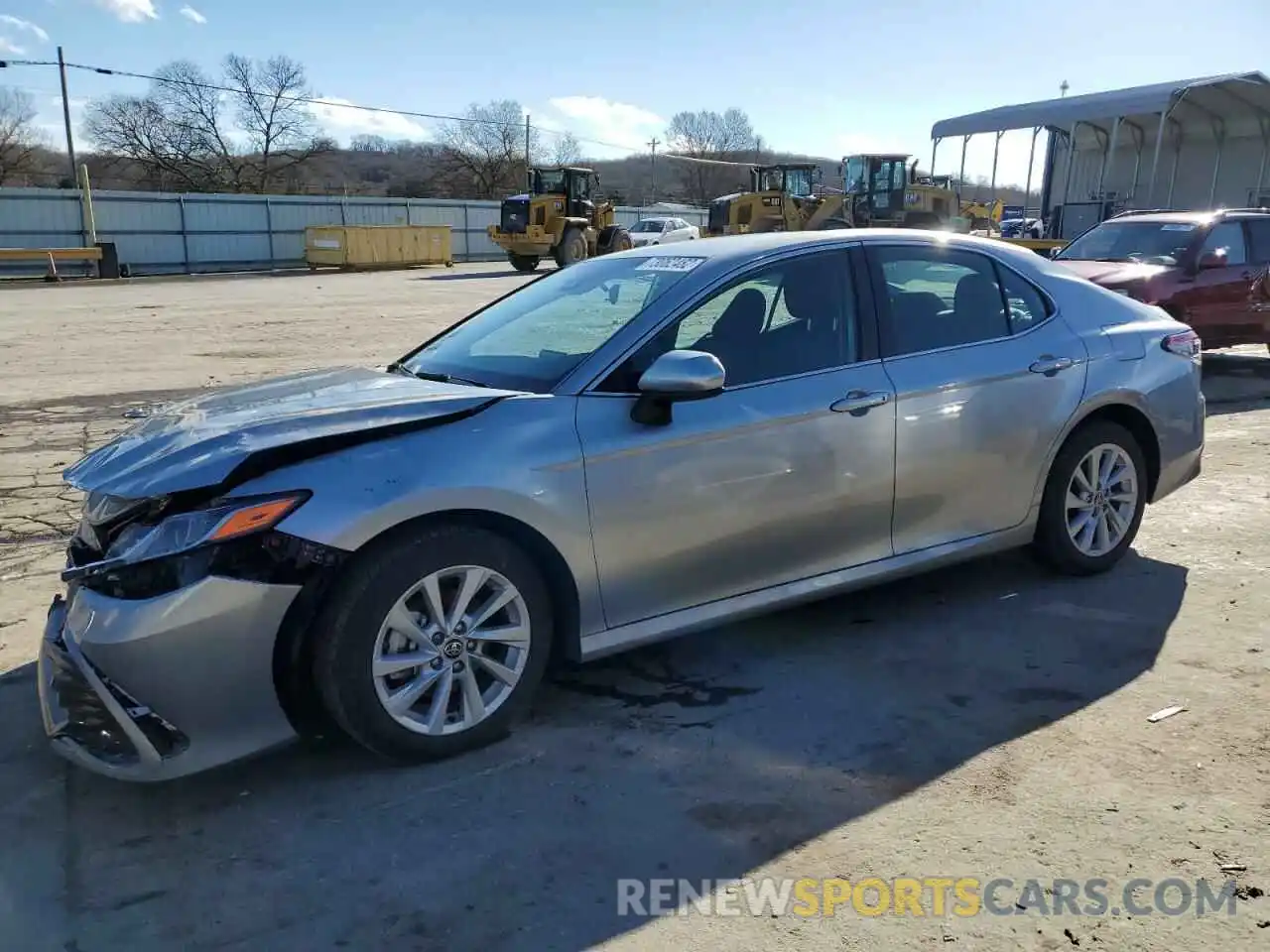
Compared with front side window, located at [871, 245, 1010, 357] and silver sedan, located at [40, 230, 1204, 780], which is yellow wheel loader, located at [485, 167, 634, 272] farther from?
silver sedan, located at [40, 230, 1204, 780]

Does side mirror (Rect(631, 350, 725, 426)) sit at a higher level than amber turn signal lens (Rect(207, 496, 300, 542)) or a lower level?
higher

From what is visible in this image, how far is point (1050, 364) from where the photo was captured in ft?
14.4

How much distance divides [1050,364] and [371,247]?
1347 inches

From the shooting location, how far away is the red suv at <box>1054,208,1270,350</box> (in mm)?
9828

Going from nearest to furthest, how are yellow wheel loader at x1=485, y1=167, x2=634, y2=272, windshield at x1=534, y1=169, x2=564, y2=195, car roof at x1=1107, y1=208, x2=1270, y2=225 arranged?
car roof at x1=1107, y1=208, x2=1270, y2=225
yellow wheel loader at x1=485, y1=167, x2=634, y2=272
windshield at x1=534, y1=169, x2=564, y2=195

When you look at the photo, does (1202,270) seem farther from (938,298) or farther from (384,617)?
(384,617)

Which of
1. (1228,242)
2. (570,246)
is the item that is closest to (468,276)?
(570,246)

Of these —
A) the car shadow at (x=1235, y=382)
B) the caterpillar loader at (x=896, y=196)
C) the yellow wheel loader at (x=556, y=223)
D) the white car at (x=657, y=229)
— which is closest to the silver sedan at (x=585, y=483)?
the car shadow at (x=1235, y=382)

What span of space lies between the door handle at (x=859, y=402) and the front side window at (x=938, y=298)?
0.76 feet

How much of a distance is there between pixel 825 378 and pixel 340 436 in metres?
1.80

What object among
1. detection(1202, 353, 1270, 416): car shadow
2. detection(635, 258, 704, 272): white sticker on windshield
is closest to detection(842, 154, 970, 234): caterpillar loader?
detection(1202, 353, 1270, 416): car shadow

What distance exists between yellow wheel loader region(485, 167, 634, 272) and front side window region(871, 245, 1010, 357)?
90.9ft

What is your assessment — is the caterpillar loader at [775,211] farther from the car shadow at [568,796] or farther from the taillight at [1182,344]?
the car shadow at [568,796]

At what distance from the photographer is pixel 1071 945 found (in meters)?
2.38
